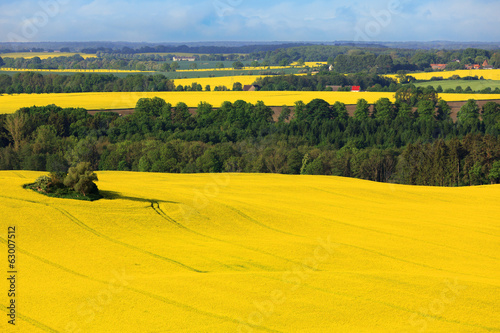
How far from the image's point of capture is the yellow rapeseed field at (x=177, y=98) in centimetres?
13862

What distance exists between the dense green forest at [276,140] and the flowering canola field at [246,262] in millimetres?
35028

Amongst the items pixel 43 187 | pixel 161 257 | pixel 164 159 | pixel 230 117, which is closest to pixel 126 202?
pixel 43 187

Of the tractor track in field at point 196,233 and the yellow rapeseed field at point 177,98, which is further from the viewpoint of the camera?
the yellow rapeseed field at point 177,98

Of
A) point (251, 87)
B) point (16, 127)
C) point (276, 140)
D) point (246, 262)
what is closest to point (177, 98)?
point (251, 87)

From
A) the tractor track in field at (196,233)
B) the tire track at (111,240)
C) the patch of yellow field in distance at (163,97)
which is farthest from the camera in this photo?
the patch of yellow field in distance at (163,97)

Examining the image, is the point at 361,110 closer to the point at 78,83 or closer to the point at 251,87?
the point at 251,87

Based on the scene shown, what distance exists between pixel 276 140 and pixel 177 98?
5574 centimetres

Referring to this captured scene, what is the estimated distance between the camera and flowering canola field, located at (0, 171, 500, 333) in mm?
20594

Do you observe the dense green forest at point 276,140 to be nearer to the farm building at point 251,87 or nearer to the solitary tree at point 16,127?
the solitary tree at point 16,127

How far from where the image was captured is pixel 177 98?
15688cm

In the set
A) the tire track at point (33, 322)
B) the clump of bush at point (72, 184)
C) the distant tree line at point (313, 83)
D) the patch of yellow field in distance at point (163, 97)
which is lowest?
the patch of yellow field in distance at point (163, 97)

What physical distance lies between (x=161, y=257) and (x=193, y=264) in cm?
179

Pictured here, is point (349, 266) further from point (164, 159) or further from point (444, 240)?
point (164, 159)

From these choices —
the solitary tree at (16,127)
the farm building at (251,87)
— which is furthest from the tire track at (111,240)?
the farm building at (251,87)
